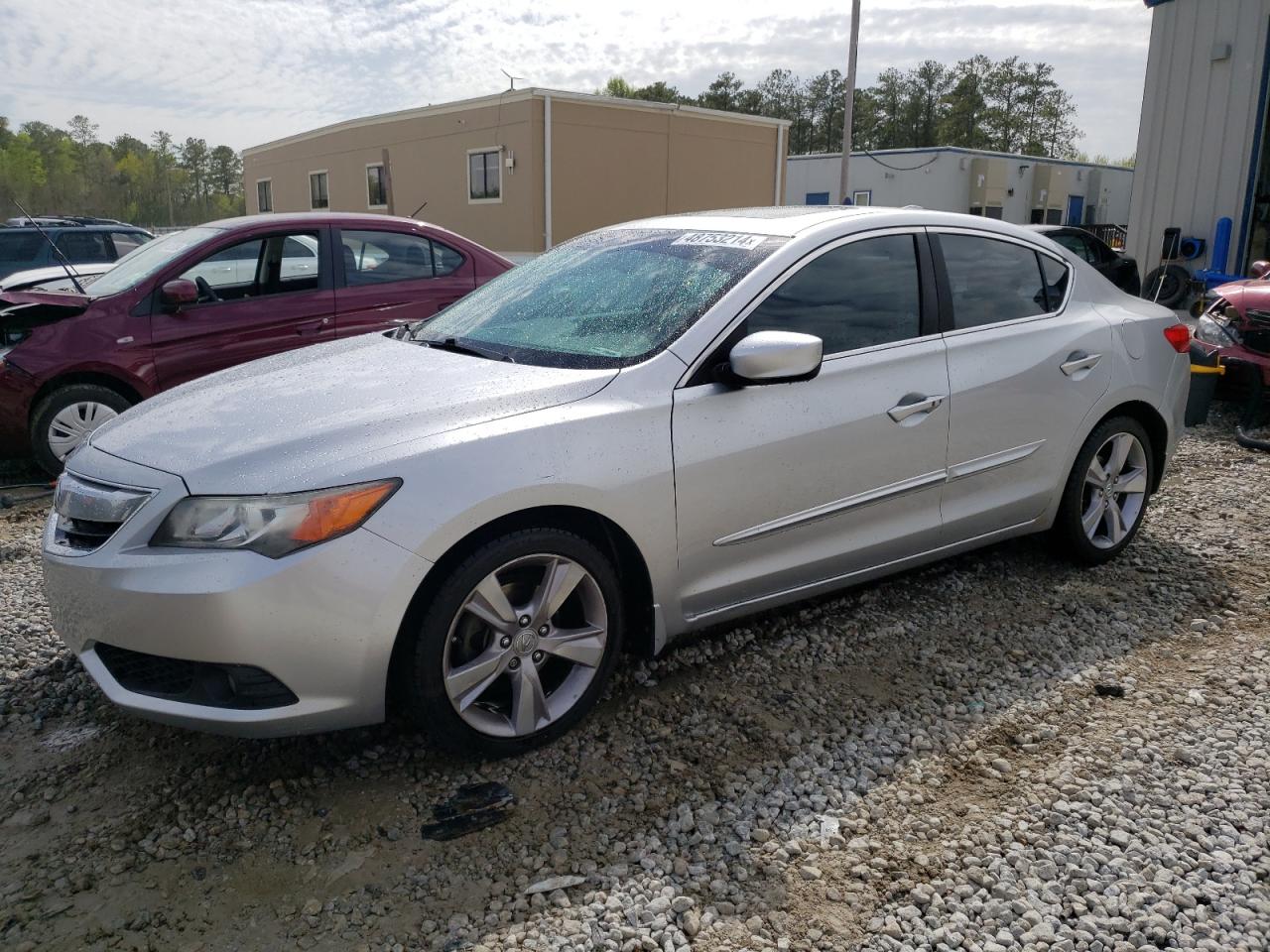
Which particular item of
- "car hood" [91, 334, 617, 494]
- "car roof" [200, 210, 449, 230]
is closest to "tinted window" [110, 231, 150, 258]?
"car roof" [200, 210, 449, 230]

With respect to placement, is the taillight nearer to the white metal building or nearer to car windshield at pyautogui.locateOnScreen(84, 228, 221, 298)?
car windshield at pyautogui.locateOnScreen(84, 228, 221, 298)

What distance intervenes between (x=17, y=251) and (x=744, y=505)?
11452mm

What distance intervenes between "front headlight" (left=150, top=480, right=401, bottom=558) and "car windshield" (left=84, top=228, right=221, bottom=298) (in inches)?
170

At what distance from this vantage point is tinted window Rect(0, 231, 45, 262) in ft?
37.7

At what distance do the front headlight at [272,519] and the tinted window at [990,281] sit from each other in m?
2.45

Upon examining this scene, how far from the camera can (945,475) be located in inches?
153

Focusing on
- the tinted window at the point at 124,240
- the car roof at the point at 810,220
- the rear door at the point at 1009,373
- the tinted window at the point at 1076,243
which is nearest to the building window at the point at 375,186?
the tinted window at the point at 124,240

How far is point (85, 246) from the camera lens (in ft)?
40.1

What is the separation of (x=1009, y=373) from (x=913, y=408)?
0.59 metres

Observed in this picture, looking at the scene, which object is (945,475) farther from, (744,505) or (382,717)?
(382,717)

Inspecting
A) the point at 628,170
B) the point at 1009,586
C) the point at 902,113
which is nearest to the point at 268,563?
the point at 1009,586

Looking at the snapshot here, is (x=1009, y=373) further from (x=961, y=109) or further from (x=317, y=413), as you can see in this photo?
(x=961, y=109)

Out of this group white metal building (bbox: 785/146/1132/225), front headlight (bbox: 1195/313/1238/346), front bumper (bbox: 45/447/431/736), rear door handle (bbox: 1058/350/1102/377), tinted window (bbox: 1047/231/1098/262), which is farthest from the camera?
white metal building (bbox: 785/146/1132/225)

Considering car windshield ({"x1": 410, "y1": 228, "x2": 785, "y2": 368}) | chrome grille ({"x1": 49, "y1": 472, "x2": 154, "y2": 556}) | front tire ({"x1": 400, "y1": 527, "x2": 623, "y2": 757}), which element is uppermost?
car windshield ({"x1": 410, "y1": 228, "x2": 785, "y2": 368})
